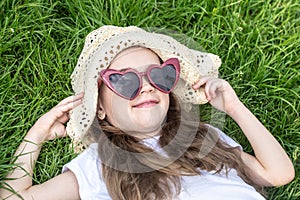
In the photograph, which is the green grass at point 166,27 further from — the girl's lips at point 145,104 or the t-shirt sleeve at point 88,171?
the girl's lips at point 145,104

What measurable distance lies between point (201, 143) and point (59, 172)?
2.30ft

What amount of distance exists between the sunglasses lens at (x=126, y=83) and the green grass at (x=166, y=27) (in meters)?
0.59

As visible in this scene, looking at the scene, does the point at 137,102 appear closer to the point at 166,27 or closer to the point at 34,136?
the point at 34,136

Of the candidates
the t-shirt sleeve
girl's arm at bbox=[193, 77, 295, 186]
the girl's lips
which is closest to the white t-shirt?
the t-shirt sleeve

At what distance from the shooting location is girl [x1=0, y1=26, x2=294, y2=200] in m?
2.46

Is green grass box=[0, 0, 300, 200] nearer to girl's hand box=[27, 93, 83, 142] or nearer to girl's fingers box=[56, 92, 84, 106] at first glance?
girl's hand box=[27, 93, 83, 142]

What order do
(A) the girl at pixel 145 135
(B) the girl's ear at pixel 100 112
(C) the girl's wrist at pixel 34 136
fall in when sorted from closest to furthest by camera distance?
1. (A) the girl at pixel 145 135
2. (B) the girl's ear at pixel 100 112
3. (C) the girl's wrist at pixel 34 136

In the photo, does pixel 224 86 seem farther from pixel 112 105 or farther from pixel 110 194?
pixel 110 194

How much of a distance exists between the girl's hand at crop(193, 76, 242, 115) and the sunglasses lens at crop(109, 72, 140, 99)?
0.42 metres

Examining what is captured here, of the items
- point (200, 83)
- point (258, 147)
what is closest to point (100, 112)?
point (200, 83)

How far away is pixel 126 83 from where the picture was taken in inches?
92.8

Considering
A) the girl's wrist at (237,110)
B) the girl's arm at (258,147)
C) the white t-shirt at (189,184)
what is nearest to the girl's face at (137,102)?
the white t-shirt at (189,184)

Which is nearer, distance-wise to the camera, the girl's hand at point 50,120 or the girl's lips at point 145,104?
the girl's lips at point 145,104

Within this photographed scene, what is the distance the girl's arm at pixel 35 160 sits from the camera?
2.53 meters
